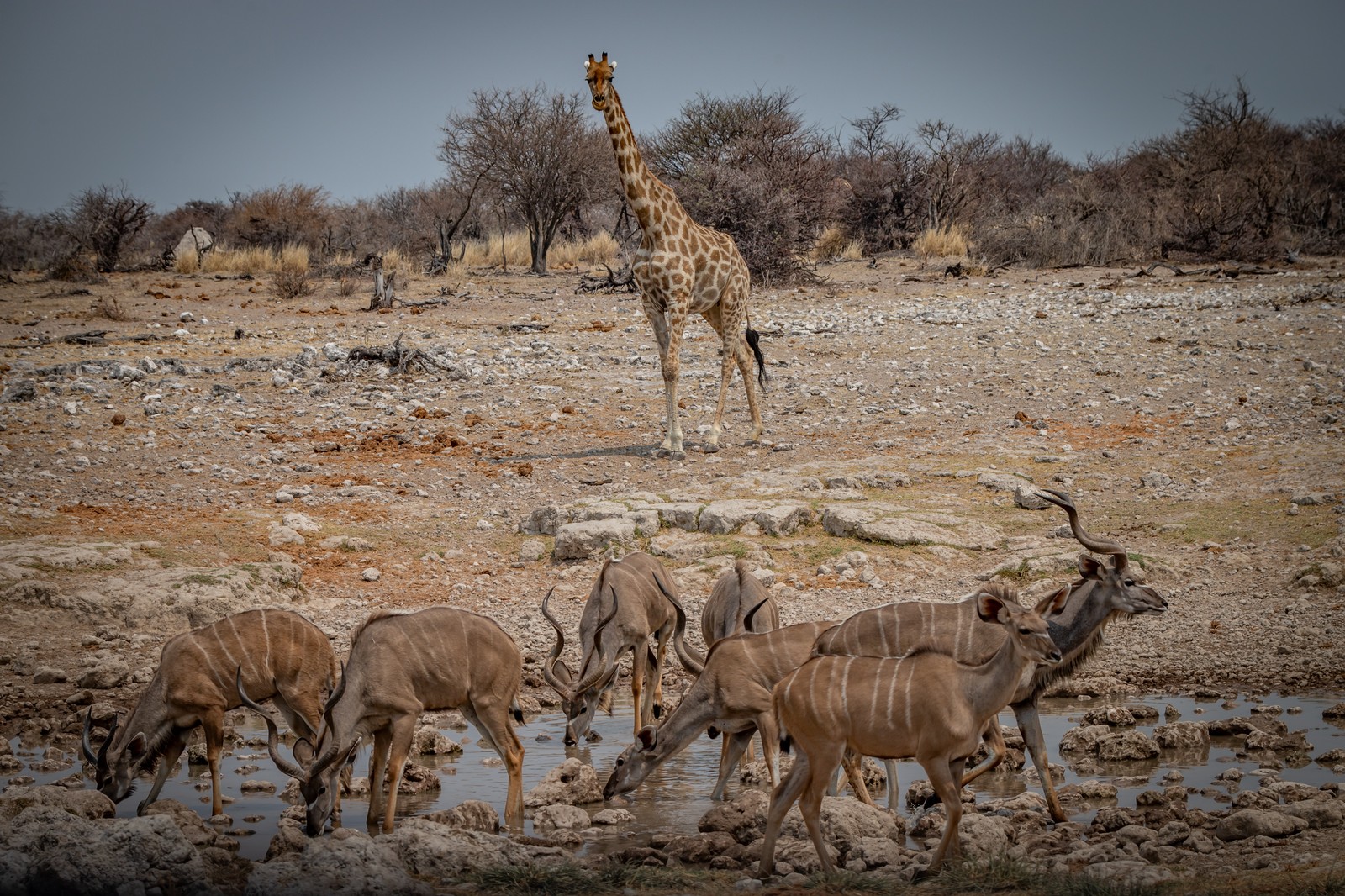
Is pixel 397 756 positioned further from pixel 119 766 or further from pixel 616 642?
pixel 616 642

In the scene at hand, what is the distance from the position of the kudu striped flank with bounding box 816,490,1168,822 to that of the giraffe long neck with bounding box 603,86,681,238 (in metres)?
9.27

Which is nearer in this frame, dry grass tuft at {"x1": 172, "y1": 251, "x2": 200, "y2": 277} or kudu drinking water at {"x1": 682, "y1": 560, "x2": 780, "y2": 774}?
kudu drinking water at {"x1": 682, "y1": 560, "x2": 780, "y2": 774}

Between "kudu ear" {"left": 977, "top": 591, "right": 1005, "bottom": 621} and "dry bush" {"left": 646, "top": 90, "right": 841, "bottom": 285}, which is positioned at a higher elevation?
"dry bush" {"left": 646, "top": 90, "right": 841, "bottom": 285}

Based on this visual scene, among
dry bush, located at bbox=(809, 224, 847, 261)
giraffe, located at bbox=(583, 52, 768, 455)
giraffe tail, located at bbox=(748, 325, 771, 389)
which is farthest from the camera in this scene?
dry bush, located at bbox=(809, 224, 847, 261)

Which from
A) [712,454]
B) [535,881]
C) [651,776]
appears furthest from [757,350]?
[535,881]

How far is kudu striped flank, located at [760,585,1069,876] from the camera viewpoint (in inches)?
241

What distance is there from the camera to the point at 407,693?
7.18 m

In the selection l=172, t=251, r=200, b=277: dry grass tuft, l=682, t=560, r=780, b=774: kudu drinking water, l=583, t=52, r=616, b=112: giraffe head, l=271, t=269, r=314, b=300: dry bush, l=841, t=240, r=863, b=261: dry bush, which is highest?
l=583, t=52, r=616, b=112: giraffe head

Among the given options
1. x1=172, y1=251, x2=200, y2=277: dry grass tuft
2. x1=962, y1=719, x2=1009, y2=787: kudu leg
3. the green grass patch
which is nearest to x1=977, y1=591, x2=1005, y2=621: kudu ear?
x1=962, y1=719, x2=1009, y2=787: kudu leg

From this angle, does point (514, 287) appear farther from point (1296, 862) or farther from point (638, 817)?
point (1296, 862)

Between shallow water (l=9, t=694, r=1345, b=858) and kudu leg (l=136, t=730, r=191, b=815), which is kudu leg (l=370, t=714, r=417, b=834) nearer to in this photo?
shallow water (l=9, t=694, r=1345, b=858)

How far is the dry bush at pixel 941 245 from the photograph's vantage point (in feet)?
103

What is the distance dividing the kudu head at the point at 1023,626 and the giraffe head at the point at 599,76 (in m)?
11.1

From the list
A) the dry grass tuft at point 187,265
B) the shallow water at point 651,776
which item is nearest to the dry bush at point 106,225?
the dry grass tuft at point 187,265
